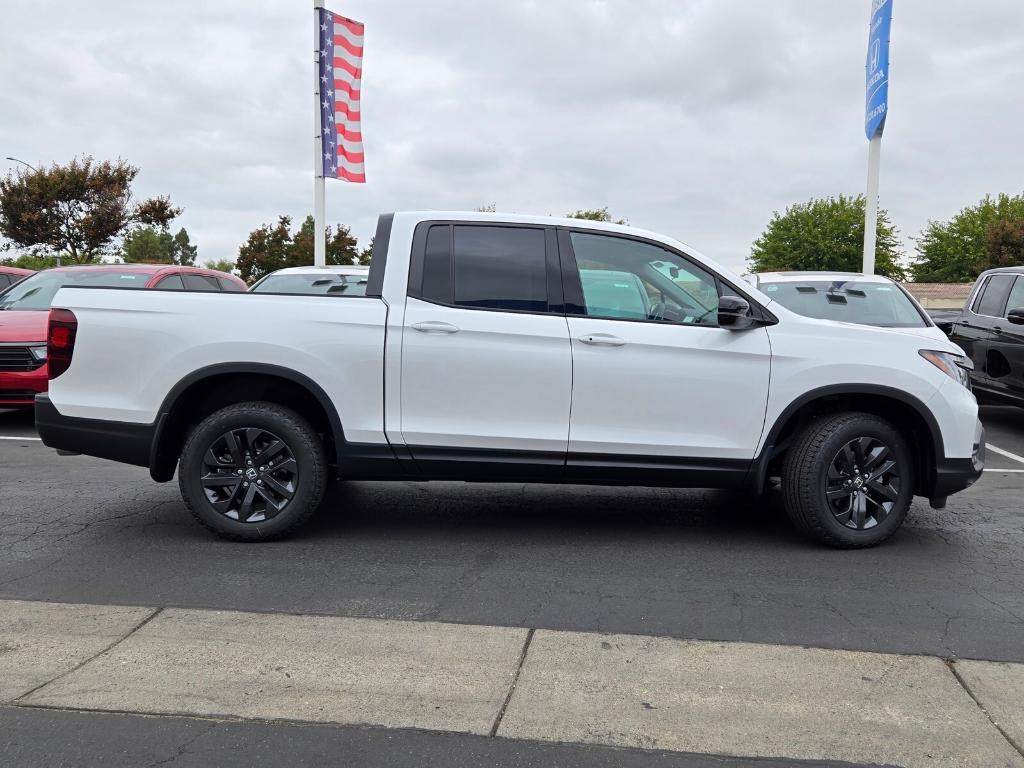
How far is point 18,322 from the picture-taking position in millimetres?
9422

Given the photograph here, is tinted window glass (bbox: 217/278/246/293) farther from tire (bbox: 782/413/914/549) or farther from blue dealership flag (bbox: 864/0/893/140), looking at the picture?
blue dealership flag (bbox: 864/0/893/140)

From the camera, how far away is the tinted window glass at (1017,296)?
968cm

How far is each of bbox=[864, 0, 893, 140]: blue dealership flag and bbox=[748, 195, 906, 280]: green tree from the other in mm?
46313

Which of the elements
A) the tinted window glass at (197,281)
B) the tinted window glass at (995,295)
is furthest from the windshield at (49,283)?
the tinted window glass at (995,295)

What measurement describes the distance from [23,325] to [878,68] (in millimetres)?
15036

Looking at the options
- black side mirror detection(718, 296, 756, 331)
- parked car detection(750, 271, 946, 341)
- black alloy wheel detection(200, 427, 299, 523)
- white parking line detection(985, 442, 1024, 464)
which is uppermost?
parked car detection(750, 271, 946, 341)

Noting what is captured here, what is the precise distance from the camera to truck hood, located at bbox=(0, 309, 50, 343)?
9141 millimetres

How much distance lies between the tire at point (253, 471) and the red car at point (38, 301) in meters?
3.23

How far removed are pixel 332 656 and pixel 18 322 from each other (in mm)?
7635

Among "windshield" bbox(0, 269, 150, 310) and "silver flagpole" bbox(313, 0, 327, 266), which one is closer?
"windshield" bbox(0, 269, 150, 310)

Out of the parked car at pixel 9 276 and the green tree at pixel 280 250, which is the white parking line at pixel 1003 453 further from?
the green tree at pixel 280 250

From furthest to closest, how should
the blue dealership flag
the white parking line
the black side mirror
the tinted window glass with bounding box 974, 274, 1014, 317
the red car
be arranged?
1. the blue dealership flag
2. the tinted window glass with bounding box 974, 274, 1014, 317
3. the red car
4. the white parking line
5. the black side mirror

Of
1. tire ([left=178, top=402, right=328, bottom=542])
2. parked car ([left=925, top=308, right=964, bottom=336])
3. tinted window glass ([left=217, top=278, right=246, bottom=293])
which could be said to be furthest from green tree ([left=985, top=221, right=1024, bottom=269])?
tire ([left=178, top=402, right=328, bottom=542])

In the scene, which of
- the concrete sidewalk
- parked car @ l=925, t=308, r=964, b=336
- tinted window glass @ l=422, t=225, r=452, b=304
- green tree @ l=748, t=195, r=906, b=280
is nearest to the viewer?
the concrete sidewalk
